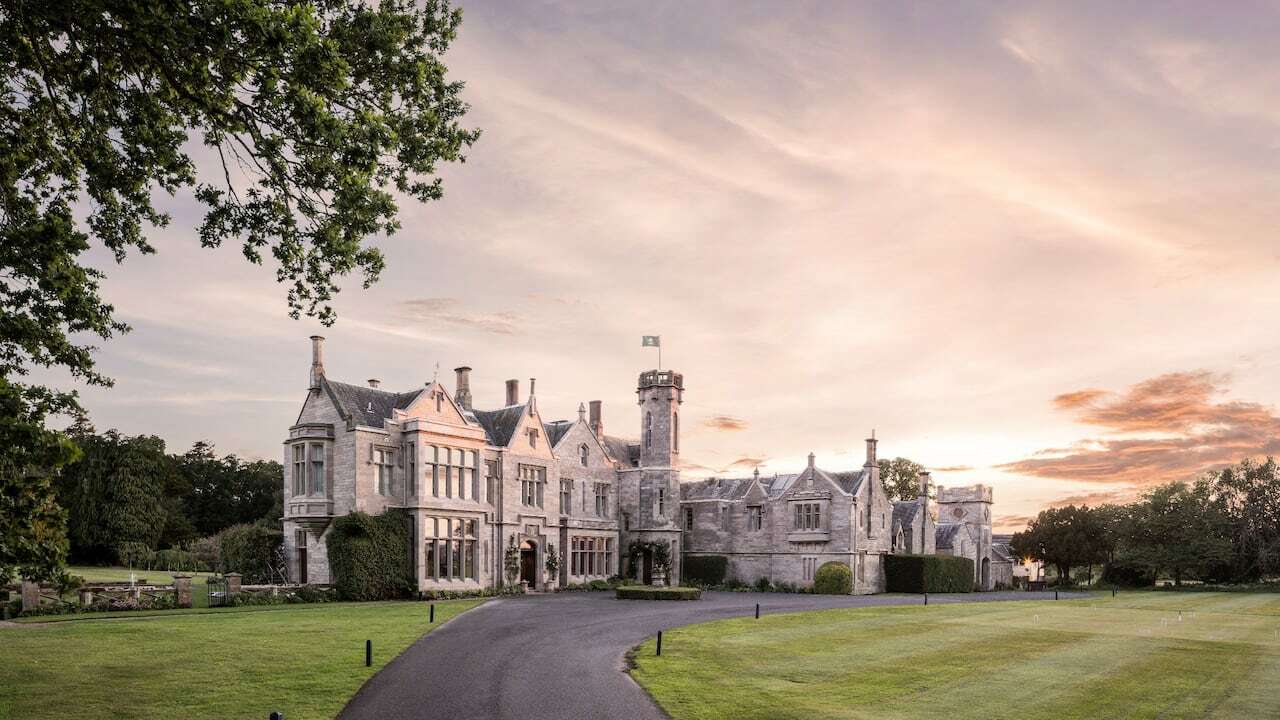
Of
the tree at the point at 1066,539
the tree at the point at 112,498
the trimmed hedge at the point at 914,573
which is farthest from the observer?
the tree at the point at 1066,539

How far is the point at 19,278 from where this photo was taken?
14141 mm

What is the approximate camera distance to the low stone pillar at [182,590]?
32.9m

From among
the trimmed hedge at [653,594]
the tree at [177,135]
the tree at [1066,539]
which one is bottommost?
the tree at [1066,539]

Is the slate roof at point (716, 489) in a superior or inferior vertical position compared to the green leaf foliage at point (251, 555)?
superior

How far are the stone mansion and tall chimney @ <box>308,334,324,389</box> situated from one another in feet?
0.19

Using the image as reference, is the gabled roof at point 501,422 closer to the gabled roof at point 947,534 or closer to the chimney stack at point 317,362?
the chimney stack at point 317,362

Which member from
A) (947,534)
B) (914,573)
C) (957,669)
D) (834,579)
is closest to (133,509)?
(834,579)

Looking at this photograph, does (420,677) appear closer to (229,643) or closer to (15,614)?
(229,643)

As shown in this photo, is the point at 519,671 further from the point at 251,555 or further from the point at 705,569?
the point at 705,569

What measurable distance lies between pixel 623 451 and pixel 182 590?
1350 inches


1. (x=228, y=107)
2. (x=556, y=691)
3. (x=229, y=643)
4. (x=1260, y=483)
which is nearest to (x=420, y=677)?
(x=556, y=691)

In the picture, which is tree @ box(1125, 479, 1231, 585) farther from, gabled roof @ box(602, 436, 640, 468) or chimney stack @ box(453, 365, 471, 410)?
chimney stack @ box(453, 365, 471, 410)

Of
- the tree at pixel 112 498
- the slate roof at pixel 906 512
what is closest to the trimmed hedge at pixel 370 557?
the slate roof at pixel 906 512

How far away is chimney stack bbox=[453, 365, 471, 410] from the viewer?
5128cm
